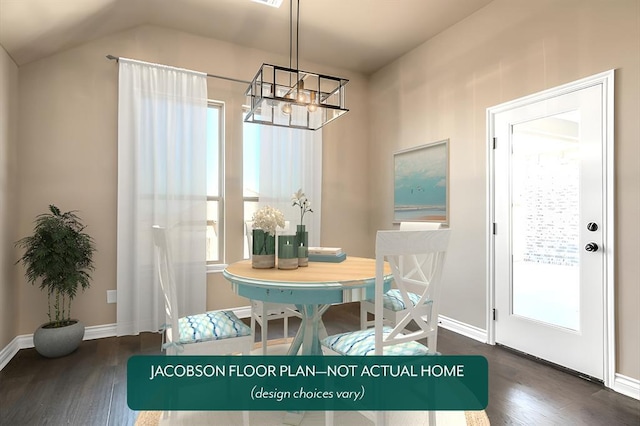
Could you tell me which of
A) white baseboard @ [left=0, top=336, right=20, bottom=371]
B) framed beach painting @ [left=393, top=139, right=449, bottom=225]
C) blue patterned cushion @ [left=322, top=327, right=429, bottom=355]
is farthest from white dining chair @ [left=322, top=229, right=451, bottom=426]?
white baseboard @ [left=0, top=336, right=20, bottom=371]

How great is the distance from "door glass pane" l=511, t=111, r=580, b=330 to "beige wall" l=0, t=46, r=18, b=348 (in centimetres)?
410

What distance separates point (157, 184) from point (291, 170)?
4.70 feet

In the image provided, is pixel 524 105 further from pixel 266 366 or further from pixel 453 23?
pixel 266 366

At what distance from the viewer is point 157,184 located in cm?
332

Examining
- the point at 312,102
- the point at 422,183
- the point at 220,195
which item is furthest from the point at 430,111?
the point at 220,195

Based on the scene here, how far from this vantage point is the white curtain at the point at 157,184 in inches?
128

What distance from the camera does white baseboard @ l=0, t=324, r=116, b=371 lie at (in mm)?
2678

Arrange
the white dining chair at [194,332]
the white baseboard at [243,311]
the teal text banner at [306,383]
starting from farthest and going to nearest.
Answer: the white baseboard at [243,311] < the white dining chair at [194,332] < the teal text banner at [306,383]

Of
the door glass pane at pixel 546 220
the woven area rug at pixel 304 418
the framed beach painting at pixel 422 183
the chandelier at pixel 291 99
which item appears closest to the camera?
the woven area rug at pixel 304 418

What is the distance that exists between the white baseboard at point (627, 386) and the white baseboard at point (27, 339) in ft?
13.0

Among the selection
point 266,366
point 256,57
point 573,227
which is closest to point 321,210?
point 256,57

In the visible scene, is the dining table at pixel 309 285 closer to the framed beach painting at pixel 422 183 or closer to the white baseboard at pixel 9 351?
the framed beach painting at pixel 422 183

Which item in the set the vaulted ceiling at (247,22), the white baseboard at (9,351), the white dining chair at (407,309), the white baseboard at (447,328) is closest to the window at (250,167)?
the vaulted ceiling at (247,22)

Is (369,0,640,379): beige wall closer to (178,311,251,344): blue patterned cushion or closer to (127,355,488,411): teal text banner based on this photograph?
(127,355,488,411): teal text banner
